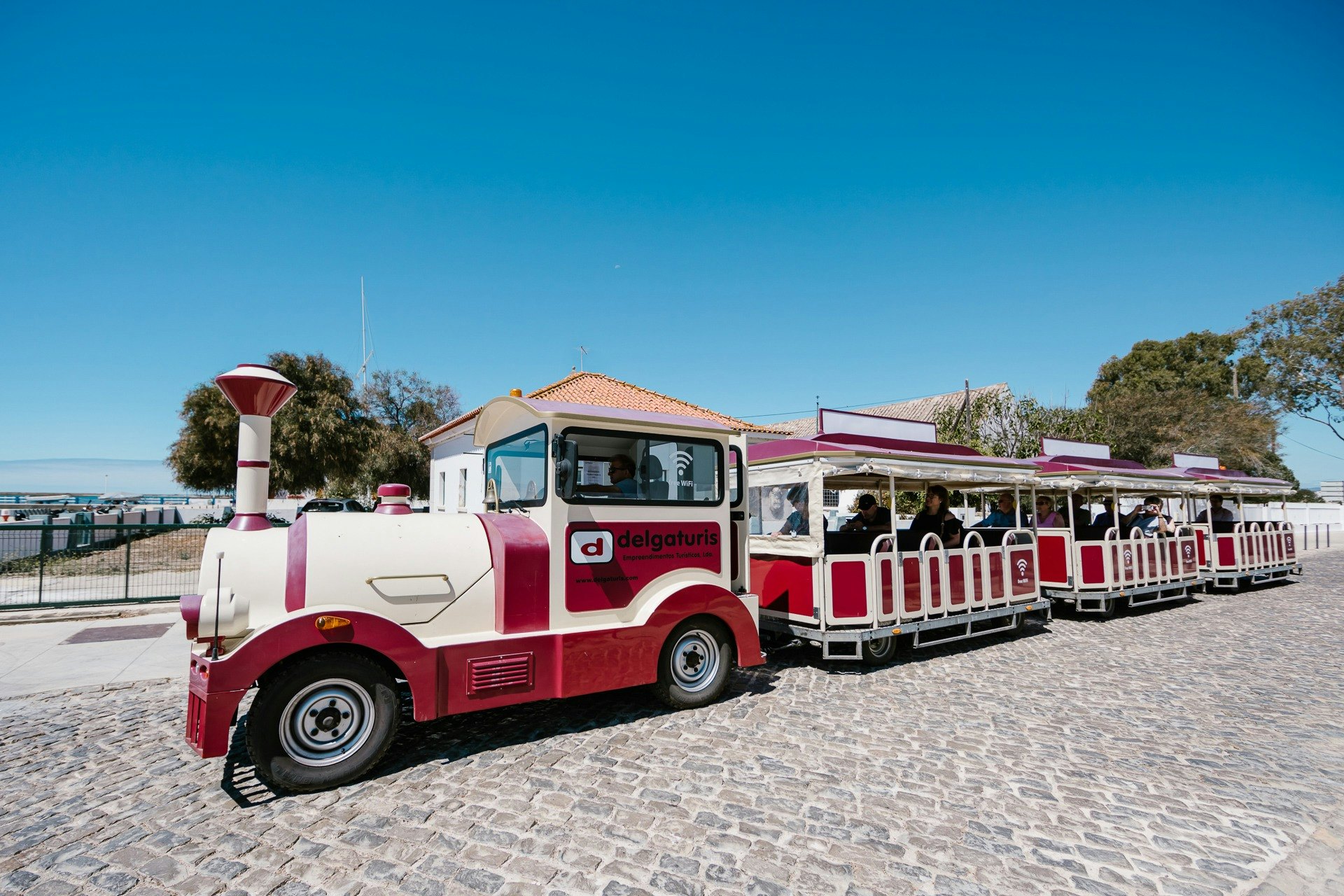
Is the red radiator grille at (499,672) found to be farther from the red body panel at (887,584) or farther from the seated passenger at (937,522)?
the seated passenger at (937,522)

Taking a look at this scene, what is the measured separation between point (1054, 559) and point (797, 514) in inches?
216

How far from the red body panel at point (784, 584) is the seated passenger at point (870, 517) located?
140cm

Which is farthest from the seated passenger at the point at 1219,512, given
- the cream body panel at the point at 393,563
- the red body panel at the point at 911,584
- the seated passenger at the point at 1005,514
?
the cream body panel at the point at 393,563

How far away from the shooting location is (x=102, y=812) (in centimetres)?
375

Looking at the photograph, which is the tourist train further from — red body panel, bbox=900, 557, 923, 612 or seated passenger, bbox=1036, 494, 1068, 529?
seated passenger, bbox=1036, 494, 1068, 529

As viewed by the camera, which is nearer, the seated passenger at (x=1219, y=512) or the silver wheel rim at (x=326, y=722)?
the silver wheel rim at (x=326, y=722)

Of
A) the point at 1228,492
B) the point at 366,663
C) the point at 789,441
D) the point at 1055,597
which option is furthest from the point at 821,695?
the point at 1228,492

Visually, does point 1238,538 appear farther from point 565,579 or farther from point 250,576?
point 250,576

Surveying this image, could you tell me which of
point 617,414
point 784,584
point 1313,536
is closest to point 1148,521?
point 784,584

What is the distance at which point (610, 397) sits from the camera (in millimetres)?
19516

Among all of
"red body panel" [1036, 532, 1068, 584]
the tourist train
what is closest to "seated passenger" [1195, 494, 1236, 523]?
"red body panel" [1036, 532, 1068, 584]

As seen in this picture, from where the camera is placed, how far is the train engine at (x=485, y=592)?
156 inches

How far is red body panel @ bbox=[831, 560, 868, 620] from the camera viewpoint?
691cm

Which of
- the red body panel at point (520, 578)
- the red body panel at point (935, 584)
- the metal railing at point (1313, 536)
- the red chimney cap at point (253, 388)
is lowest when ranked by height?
the metal railing at point (1313, 536)
